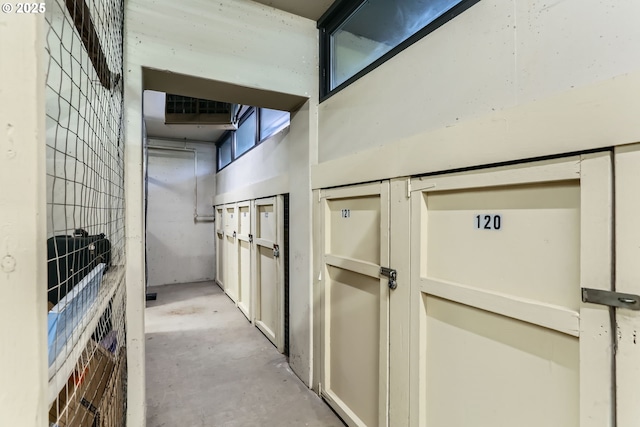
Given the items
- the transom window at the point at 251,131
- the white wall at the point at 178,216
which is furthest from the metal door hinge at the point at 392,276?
the white wall at the point at 178,216

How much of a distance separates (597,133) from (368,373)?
1.58 metres

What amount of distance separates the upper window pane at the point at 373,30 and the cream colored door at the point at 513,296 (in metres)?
0.83

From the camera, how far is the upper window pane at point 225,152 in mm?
5078

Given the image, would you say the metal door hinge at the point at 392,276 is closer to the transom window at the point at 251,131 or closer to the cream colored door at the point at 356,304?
the cream colored door at the point at 356,304

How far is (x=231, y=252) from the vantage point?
4664 mm

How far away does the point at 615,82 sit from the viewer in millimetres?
818

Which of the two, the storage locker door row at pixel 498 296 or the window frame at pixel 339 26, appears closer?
the storage locker door row at pixel 498 296

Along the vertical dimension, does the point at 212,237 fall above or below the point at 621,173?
below

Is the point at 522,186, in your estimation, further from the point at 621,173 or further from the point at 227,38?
the point at 227,38

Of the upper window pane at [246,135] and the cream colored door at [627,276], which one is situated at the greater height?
the upper window pane at [246,135]

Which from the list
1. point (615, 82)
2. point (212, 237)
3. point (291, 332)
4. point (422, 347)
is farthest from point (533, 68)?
point (212, 237)

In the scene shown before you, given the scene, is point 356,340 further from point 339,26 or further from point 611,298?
point 339,26

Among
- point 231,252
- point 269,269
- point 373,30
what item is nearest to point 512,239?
point 373,30

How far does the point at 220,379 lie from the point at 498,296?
87.7 inches
